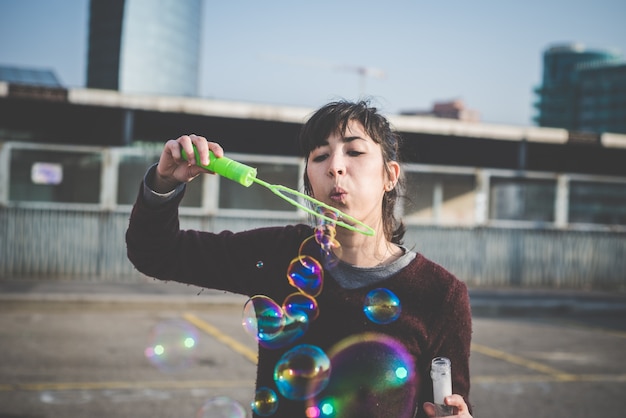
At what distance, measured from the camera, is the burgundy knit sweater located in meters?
2.14

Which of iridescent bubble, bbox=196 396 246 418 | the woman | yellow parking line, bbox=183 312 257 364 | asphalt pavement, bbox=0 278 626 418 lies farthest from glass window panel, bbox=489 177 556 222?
the woman

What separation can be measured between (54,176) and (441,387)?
14426 mm

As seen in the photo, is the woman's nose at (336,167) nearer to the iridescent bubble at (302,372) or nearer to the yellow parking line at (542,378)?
the iridescent bubble at (302,372)

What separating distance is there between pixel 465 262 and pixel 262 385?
1556 centimetres

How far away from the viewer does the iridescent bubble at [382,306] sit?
213 cm

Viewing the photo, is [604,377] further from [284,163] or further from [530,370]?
[284,163]

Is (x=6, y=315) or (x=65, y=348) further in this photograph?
(x=6, y=315)

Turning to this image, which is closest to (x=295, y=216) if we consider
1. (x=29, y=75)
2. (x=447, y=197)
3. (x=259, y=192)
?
(x=259, y=192)

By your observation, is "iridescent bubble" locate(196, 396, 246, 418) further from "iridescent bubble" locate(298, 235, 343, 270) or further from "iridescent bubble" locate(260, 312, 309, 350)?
"iridescent bubble" locate(298, 235, 343, 270)

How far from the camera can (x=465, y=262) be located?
17297mm

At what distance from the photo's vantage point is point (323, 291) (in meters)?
2.20

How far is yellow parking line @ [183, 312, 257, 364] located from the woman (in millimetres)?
5952

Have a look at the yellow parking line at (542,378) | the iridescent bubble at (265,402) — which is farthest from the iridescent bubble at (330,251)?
the yellow parking line at (542,378)

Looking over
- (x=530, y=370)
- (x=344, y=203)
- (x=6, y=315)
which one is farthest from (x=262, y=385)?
(x=6, y=315)
